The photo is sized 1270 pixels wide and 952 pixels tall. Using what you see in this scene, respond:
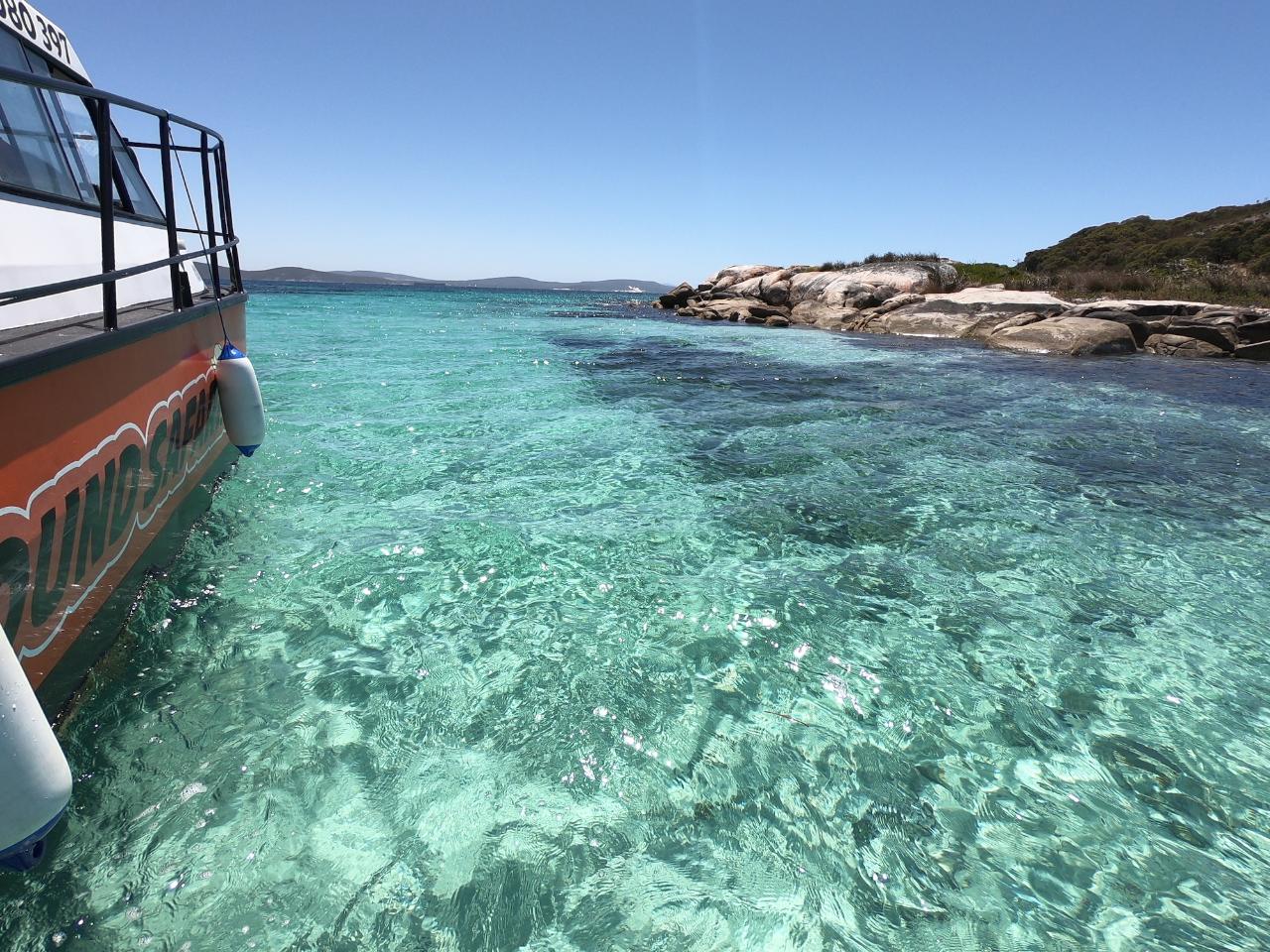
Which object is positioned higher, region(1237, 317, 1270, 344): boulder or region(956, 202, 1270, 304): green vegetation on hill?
region(956, 202, 1270, 304): green vegetation on hill

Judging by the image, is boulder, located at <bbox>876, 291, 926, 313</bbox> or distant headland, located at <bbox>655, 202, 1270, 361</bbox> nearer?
distant headland, located at <bbox>655, 202, 1270, 361</bbox>

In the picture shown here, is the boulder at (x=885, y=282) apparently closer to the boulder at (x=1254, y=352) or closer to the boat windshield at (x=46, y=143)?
the boulder at (x=1254, y=352)

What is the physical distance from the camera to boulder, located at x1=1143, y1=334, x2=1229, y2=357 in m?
18.1

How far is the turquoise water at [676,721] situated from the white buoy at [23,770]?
541 mm

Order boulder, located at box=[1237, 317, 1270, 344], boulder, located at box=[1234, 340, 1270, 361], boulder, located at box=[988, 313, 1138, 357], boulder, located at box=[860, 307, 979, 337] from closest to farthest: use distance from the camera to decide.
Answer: boulder, located at box=[1234, 340, 1270, 361] < boulder, located at box=[988, 313, 1138, 357] < boulder, located at box=[1237, 317, 1270, 344] < boulder, located at box=[860, 307, 979, 337]

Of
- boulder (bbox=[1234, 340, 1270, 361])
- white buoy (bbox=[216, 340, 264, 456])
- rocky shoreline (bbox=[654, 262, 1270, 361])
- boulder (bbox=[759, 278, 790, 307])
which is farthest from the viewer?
boulder (bbox=[759, 278, 790, 307])

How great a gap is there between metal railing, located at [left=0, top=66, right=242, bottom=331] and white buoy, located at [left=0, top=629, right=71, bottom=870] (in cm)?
118

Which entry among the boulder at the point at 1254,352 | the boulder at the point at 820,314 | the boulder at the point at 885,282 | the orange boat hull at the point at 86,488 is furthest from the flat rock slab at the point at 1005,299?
the orange boat hull at the point at 86,488

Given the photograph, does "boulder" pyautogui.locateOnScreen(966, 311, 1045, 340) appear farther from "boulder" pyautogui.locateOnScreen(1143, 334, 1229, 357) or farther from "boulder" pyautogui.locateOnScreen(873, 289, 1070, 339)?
"boulder" pyautogui.locateOnScreen(1143, 334, 1229, 357)

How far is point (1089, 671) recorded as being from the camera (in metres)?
3.32

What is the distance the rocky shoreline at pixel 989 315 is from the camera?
18.0 m

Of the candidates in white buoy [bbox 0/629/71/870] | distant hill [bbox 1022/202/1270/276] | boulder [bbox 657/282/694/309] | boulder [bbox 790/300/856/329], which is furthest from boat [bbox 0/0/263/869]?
distant hill [bbox 1022/202/1270/276]

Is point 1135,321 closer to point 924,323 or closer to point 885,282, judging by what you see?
point 924,323

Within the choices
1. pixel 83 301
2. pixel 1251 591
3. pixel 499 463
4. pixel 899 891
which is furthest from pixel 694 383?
pixel 899 891
